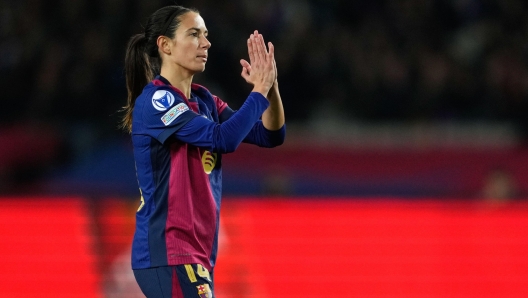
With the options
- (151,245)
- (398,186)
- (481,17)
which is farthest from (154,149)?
(481,17)

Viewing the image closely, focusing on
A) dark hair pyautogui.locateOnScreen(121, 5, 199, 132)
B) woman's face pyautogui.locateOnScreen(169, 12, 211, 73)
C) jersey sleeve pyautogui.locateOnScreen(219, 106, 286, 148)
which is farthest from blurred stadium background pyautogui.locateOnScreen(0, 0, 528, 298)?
woman's face pyautogui.locateOnScreen(169, 12, 211, 73)

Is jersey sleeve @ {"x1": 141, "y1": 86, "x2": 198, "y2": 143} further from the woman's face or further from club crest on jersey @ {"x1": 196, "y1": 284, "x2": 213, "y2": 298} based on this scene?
club crest on jersey @ {"x1": 196, "y1": 284, "x2": 213, "y2": 298}

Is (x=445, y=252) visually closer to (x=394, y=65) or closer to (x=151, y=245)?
(x=151, y=245)

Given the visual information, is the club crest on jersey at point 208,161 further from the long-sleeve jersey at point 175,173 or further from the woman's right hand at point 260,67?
the woman's right hand at point 260,67

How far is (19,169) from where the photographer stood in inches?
405

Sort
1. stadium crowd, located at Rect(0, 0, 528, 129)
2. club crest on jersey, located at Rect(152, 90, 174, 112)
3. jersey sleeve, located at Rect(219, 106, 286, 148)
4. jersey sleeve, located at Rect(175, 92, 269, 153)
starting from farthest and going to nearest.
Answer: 1. stadium crowd, located at Rect(0, 0, 528, 129)
2. jersey sleeve, located at Rect(219, 106, 286, 148)
3. club crest on jersey, located at Rect(152, 90, 174, 112)
4. jersey sleeve, located at Rect(175, 92, 269, 153)

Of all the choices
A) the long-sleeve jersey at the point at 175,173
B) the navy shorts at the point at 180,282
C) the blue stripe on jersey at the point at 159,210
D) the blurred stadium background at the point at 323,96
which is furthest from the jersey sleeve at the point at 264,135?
the blurred stadium background at the point at 323,96

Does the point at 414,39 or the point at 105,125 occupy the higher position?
the point at 414,39

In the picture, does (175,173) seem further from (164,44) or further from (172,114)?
(164,44)

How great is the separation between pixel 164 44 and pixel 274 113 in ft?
1.82

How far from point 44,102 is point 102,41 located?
101cm

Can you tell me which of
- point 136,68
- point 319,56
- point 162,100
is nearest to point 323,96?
point 319,56

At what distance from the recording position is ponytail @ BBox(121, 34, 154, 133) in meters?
3.84

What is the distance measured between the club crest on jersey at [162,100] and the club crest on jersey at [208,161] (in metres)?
0.25
